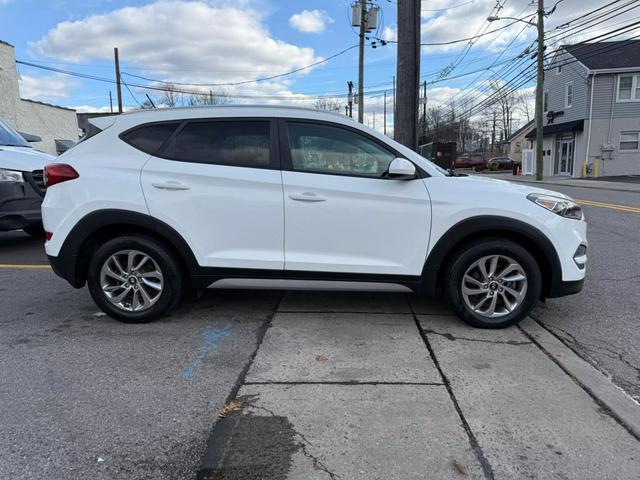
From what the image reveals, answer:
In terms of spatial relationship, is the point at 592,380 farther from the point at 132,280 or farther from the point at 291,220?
the point at 132,280

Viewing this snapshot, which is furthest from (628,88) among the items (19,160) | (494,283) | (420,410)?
(420,410)

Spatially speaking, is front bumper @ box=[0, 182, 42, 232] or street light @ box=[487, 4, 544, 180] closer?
front bumper @ box=[0, 182, 42, 232]

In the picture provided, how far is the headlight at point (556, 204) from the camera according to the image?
4.21 m

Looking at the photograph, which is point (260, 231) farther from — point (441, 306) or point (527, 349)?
point (527, 349)

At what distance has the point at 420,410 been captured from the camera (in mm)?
3016

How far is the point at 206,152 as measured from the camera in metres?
4.35

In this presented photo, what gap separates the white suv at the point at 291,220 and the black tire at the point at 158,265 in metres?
0.01

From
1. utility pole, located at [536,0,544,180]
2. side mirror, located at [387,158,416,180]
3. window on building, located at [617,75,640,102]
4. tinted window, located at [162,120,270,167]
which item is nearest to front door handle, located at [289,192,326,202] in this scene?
tinted window, located at [162,120,270,167]

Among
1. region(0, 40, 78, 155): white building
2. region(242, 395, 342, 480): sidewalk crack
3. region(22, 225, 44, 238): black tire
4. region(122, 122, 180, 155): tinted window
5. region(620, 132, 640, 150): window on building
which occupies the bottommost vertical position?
region(242, 395, 342, 480): sidewalk crack

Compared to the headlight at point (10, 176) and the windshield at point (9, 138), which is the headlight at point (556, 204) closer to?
the headlight at point (10, 176)

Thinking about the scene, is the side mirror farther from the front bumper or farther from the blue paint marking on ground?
the front bumper

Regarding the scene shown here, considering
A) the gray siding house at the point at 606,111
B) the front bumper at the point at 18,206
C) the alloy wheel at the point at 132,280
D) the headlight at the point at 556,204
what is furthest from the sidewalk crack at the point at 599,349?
the gray siding house at the point at 606,111

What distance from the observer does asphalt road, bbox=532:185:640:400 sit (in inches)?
147

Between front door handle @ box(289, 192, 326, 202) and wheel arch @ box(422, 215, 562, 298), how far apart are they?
1061 mm
